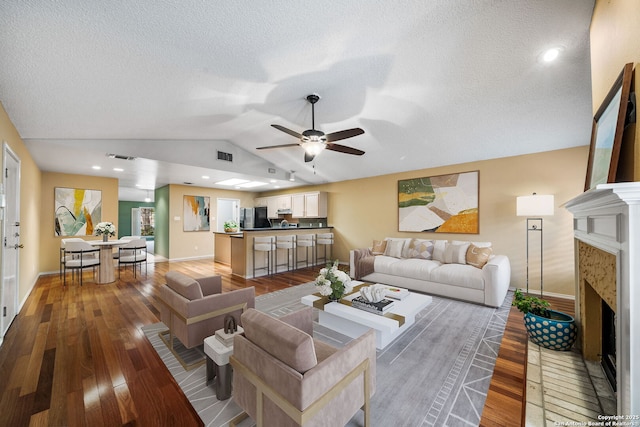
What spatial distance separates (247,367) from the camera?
1419 millimetres

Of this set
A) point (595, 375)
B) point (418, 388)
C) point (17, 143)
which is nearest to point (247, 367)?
point (418, 388)

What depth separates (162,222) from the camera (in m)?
8.07

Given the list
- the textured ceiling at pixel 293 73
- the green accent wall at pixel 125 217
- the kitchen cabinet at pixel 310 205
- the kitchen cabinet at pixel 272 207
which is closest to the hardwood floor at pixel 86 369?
the textured ceiling at pixel 293 73

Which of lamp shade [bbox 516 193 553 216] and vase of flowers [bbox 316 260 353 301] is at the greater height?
lamp shade [bbox 516 193 553 216]

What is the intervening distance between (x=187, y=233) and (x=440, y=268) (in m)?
7.35

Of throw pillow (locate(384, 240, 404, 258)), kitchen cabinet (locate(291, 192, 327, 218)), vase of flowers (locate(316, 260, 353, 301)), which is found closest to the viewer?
vase of flowers (locate(316, 260, 353, 301))

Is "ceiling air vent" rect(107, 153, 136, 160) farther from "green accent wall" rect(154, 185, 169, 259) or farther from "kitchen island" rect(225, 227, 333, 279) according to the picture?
"green accent wall" rect(154, 185, 169, 259)

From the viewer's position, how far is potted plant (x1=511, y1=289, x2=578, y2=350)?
231 cm

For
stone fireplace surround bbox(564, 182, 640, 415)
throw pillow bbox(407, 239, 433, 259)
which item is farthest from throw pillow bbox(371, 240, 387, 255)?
stone fireplace surround bbox(564, 182, 640, 415)

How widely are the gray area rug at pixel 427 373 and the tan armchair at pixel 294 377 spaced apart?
0.32 meters

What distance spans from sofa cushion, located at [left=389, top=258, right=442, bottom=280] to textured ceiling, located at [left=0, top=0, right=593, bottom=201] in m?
2.19

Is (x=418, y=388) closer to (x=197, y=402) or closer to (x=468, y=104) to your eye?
(x=197, y=402)

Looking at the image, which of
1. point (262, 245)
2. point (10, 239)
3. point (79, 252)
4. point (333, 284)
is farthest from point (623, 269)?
point (79, 252)

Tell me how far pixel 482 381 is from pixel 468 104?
3285 millimetres
